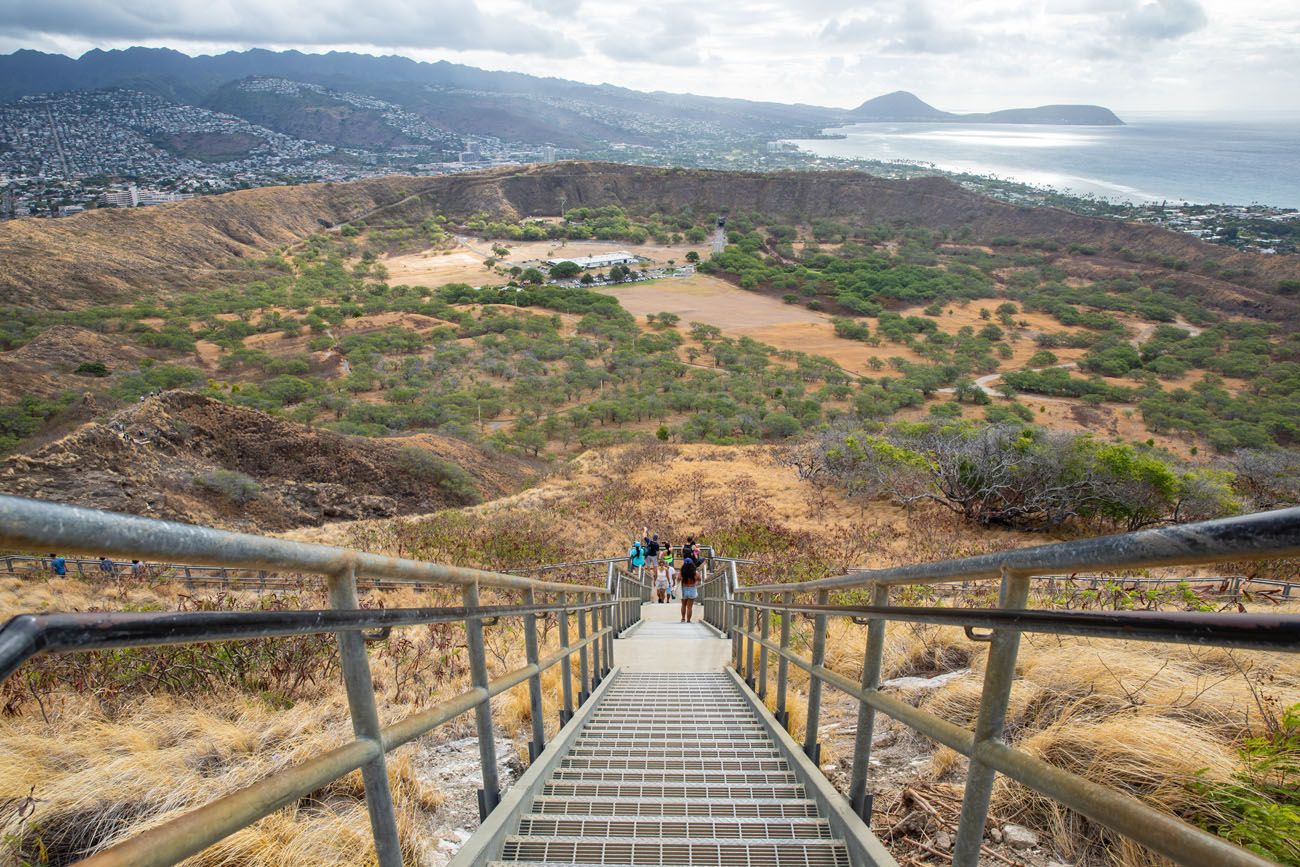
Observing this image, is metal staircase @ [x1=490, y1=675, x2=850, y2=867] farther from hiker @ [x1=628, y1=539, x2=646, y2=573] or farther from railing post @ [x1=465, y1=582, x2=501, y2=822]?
hiker @ [x1=628, y1=539, x2=646, y2=573]

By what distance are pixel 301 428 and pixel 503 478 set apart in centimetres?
635

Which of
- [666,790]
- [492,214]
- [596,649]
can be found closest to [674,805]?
[666,790]

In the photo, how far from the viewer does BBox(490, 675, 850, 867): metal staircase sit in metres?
2.46

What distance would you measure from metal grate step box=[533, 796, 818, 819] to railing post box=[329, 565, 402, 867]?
1321 millimetres

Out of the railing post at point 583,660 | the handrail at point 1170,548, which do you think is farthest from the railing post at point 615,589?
the handrail at point 1170,548

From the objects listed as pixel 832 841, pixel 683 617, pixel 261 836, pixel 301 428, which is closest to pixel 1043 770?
pixel 832 841

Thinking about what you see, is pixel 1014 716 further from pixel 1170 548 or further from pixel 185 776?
pixel 185 776

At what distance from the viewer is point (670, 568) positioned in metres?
12.8

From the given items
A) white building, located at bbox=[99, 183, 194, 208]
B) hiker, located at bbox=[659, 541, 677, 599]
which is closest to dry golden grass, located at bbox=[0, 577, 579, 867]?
hiker, located at bbox=[659, 541, 677, 599]

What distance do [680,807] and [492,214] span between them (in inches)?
3876

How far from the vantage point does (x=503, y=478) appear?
76.2 feet

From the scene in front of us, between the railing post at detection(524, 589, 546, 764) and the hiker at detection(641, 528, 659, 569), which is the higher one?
the railing post at detection(524, 589, 546, 764)

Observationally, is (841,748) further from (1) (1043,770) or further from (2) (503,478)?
(2) (503,478)

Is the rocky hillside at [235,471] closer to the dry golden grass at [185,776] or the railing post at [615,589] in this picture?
the railing post at [615,589]
